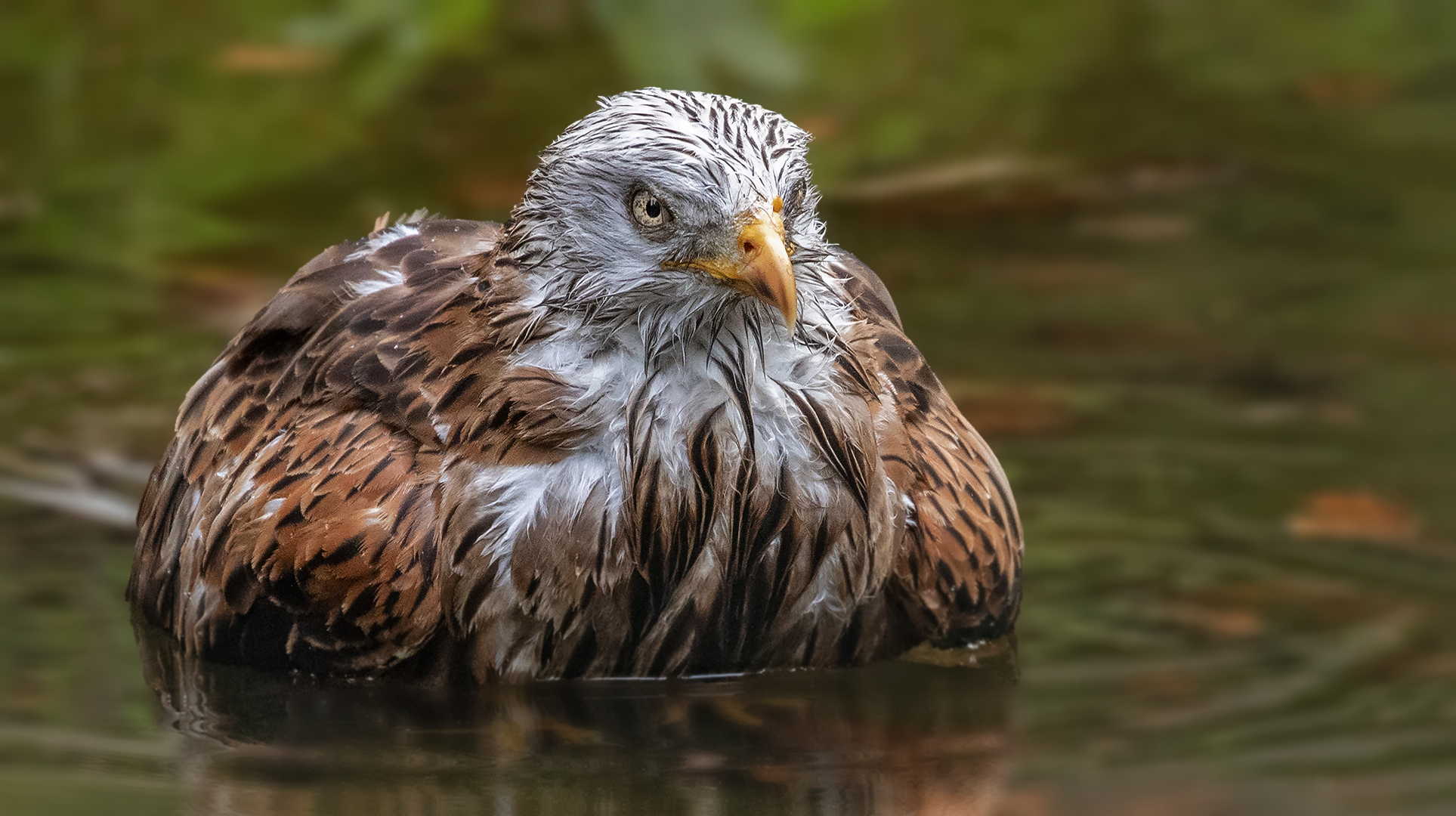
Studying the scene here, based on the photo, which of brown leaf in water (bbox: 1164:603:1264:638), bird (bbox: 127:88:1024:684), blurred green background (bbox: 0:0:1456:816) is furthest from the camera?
brown leaf in water (bbox: 1164:603:1264:638)

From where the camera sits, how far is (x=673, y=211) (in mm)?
5547

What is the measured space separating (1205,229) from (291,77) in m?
5.20

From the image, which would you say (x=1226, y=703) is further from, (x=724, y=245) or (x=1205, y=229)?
(x=1205, y=229)

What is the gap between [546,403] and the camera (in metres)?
5.86

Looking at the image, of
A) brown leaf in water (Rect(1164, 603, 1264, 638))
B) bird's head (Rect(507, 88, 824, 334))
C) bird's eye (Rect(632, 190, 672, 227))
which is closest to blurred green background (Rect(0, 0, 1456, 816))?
brown leaf in water (Rect(1164, 603, 1264, 638))

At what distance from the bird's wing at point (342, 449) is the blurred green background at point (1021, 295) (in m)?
0.36

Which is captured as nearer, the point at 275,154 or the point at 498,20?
the point at 275,154

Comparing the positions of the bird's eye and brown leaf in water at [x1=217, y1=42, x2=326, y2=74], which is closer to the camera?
the bird's eye

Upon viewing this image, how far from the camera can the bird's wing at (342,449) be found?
598 cm

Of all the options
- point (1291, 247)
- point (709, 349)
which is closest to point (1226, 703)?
point (709, 349)

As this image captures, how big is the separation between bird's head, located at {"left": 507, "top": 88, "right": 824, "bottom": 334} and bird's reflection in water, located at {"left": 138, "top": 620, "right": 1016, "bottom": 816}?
1.23m

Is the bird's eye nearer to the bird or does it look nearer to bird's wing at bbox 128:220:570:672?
the bird

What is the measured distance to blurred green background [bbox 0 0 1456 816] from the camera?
245 inches

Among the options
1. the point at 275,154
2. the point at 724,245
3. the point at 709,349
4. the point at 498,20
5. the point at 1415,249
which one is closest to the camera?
the point at 724,245
